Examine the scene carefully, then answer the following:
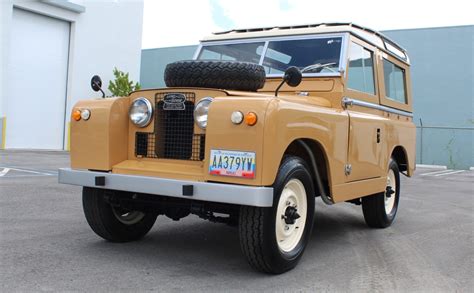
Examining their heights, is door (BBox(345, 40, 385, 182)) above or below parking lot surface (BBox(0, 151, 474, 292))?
above

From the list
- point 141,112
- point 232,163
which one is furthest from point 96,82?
point 232,163

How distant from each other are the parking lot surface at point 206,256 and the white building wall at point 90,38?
43.8ft

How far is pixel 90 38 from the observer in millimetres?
22281

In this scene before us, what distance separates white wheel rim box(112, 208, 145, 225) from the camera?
4.80 meters

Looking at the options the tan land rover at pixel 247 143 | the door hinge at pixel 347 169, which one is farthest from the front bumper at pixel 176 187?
the door hinge at pixel 347 169

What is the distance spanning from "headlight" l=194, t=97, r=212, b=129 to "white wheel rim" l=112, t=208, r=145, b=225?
1361 mm

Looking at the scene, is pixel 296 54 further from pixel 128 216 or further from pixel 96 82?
pixel 128 216

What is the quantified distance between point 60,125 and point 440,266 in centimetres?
1932

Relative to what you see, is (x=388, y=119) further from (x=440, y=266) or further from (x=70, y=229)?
(x=70, y=229)

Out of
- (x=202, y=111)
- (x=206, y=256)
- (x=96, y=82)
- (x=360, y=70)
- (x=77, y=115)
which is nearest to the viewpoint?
(x=202, y=111)

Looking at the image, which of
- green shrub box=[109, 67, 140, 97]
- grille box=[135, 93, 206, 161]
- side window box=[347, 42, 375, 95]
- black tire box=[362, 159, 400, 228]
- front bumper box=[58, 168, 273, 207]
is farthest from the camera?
green shrub box=[109, 67, 140, 97]

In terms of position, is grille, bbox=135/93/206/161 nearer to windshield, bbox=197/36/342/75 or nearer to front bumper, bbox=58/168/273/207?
front bumper, bbox=58/168/273/207

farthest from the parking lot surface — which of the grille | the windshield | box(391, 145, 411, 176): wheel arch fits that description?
the windshield

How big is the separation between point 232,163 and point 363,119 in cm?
223
